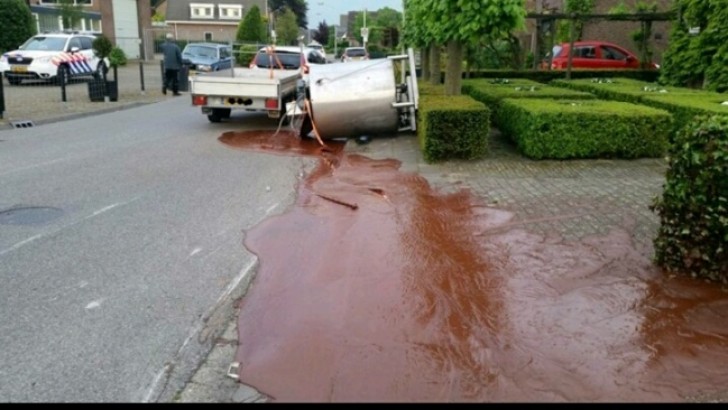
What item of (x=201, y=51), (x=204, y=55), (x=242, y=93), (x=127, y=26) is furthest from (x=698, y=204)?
(x=127, y=26)

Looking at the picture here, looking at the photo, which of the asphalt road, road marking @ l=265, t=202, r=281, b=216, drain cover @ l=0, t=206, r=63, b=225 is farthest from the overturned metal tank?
drain cover @ l=0, t=206, r=63, b=225

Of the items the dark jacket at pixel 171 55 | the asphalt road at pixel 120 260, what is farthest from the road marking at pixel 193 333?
the dark jacket at pixel 171 55

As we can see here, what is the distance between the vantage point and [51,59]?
22.9 meters

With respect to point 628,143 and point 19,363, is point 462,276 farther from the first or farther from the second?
point 628,143

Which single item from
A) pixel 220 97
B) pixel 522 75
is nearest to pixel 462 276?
pixel 220 97

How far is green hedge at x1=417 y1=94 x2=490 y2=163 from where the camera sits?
9047mm

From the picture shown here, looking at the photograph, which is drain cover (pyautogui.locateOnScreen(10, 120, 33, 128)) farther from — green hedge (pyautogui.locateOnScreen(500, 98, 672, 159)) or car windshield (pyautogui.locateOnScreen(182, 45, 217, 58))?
car windshield (pyautogui.locateOnScreen(182, 45, 217, 58))

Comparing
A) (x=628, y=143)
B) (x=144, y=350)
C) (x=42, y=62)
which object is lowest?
(x=144, y=350)

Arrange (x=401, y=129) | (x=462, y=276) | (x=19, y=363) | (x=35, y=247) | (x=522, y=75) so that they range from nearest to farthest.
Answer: (x=19, y=363) → (x=462, y=276) → (x=35, y=247) → (x=401, y=129) → (x=522, y=75)

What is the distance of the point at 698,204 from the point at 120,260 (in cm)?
458

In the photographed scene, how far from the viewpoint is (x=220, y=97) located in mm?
12820

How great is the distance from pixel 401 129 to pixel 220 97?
3940 millimetres

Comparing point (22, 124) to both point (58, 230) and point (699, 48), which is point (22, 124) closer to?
point (58, 230)

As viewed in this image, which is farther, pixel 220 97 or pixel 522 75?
pixel 522 75
